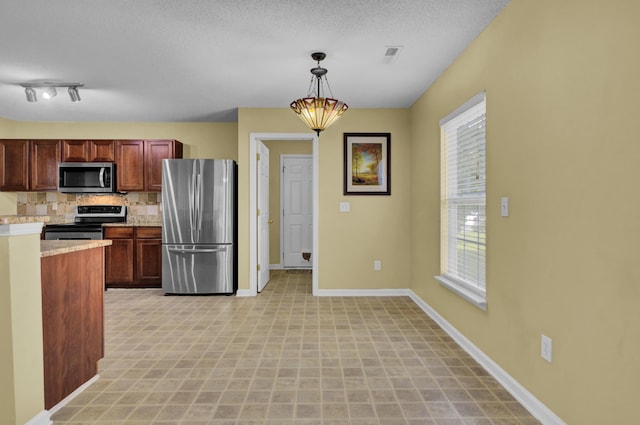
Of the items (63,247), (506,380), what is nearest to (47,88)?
(63,247)

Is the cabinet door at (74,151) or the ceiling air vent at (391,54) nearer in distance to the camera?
the ceiling air vent at (391,54)

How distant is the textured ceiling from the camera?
238cm

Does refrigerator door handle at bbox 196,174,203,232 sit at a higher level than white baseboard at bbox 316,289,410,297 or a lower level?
higher

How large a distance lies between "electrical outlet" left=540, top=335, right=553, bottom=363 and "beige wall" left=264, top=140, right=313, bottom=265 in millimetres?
5130

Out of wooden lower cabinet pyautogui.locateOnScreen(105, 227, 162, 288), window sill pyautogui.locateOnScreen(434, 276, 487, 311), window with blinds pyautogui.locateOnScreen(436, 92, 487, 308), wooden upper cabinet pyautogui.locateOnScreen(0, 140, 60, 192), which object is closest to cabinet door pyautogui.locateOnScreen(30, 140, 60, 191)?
wooden upper cabinet pyautogui.locateOnScreen(0, 140, 60, 192)

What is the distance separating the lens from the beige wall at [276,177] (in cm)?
673

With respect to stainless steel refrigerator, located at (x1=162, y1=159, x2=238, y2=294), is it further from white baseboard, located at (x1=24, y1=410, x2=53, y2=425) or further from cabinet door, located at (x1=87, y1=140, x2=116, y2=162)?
white baseboard, located at (x1=24, y1=410, x2=53, y2=425)

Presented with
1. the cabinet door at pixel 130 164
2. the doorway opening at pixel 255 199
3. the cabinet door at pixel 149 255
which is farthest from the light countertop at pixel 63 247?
the cabinet door at pixel 130 164

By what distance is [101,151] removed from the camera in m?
5.12

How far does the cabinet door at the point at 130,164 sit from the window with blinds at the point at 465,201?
3.96 meters

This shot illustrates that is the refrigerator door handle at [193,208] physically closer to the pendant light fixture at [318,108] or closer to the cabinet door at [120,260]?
the cabinet door at [120,260]

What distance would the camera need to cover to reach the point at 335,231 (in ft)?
15.5

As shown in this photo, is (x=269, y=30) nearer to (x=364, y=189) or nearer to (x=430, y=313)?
(x=364, y=189)

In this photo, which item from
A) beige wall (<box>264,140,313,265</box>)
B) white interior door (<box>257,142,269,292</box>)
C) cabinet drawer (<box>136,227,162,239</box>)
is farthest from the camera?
beige wall (<box>264,140,313,265</box>)
